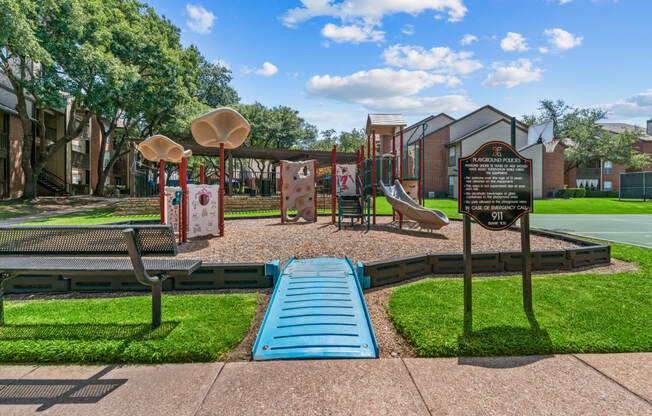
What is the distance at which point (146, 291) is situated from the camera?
15.1 feet

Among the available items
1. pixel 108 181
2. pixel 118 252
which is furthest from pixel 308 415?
pixel 108 181

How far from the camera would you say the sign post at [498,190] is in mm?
3812

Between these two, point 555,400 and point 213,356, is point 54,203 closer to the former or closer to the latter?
point 213,356

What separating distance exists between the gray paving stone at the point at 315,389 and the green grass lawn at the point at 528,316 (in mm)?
584

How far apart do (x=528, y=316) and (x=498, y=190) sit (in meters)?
1.50

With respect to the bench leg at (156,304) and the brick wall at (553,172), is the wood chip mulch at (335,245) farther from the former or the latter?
the brick wall at (553,172)

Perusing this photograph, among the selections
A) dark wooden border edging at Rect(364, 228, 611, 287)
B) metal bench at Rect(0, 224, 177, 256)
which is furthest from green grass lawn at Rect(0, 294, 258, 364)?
dark wooden border edging at Rect(364, 228, 611, 287)

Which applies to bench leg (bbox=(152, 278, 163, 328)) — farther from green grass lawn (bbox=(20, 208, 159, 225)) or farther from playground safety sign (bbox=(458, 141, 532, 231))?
green grass lawn (bbox=(20, 208, 159, 225))

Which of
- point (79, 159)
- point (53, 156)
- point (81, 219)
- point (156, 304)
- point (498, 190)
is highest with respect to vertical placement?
point (79, 159)

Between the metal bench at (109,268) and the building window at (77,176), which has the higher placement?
the building window at (77,176)

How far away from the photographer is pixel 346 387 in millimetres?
2410

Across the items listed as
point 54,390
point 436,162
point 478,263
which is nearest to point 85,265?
point 54,390

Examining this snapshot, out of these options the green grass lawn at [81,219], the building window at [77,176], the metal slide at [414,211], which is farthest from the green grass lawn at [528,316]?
the building window at [77,176]

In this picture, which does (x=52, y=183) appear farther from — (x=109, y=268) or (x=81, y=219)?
(x=109, y=268)
